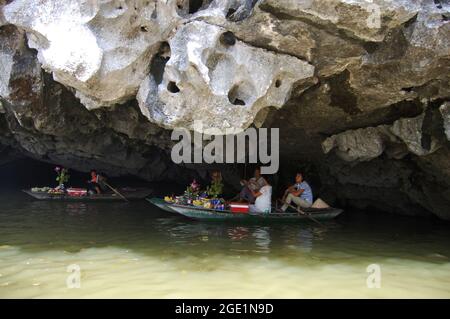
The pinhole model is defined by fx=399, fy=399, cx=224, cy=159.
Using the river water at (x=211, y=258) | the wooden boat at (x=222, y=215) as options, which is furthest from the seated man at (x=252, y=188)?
the river water at (x=211, y=258)

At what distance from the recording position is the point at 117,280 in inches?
204

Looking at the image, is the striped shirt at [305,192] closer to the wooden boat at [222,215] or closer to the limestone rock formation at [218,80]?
the wooden boat at [222,215]

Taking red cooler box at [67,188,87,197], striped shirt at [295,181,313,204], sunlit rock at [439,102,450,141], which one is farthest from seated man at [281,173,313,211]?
red cooler box at [67,188,87,197]

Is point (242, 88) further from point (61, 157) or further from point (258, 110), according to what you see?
point (61, 157)

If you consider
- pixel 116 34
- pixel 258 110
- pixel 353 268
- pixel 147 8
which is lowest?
pixel 353 268

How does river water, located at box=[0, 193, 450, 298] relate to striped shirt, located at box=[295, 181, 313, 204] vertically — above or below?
below

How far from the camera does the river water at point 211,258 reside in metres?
4.94

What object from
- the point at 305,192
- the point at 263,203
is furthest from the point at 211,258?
the point at 305,192

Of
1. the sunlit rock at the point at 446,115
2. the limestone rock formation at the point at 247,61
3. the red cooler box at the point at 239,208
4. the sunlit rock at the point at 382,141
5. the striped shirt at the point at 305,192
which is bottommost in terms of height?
the red cooler box at the point at 239,208

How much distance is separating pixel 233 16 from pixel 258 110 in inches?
61.8

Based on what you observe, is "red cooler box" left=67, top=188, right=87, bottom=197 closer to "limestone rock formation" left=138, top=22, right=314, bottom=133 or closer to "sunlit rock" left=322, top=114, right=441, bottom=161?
"limestone rock formation" left=138, top=22, right=314, bottom=133

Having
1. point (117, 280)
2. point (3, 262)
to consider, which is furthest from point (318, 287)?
point (3, 262)

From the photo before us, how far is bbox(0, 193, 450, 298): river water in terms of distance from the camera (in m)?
4.94

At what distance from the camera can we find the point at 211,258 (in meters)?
6.37
